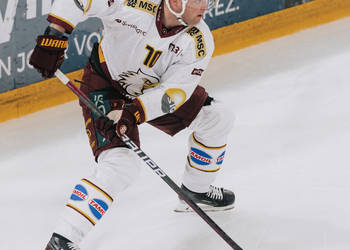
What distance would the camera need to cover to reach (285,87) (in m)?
4.25

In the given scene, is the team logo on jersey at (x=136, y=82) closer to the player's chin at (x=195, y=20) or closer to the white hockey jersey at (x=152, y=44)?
the white hockey jersey at (x=152, y=44)

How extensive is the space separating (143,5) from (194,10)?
0.73ft

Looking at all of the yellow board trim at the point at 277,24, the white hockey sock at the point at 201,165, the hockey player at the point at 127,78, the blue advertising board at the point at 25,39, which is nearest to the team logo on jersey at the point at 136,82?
the hockey player at the point at 127,78

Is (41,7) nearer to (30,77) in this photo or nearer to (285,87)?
(30,77)

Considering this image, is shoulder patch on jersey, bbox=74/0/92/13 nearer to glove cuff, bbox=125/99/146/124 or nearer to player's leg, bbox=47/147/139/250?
glove cuff, bbox=125/99/146/124

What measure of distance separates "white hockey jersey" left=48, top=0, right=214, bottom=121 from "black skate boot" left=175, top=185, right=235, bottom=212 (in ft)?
2.18

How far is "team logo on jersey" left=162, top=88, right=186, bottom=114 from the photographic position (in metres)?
2.59

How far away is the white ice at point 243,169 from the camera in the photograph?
3027 mm

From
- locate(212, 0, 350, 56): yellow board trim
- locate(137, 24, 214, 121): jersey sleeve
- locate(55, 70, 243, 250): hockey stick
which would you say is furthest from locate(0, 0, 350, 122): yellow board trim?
locate(137, 24, 214, 121): jersey sleeve

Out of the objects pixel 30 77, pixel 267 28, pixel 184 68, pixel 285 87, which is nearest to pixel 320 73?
pixel 285 87

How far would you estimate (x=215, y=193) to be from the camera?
323cm

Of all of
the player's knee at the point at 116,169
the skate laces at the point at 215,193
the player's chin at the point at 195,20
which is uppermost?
the player's chin at the point at 195,20

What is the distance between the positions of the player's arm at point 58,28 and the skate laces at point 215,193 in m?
0.97

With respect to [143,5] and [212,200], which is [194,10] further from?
[212,200]
